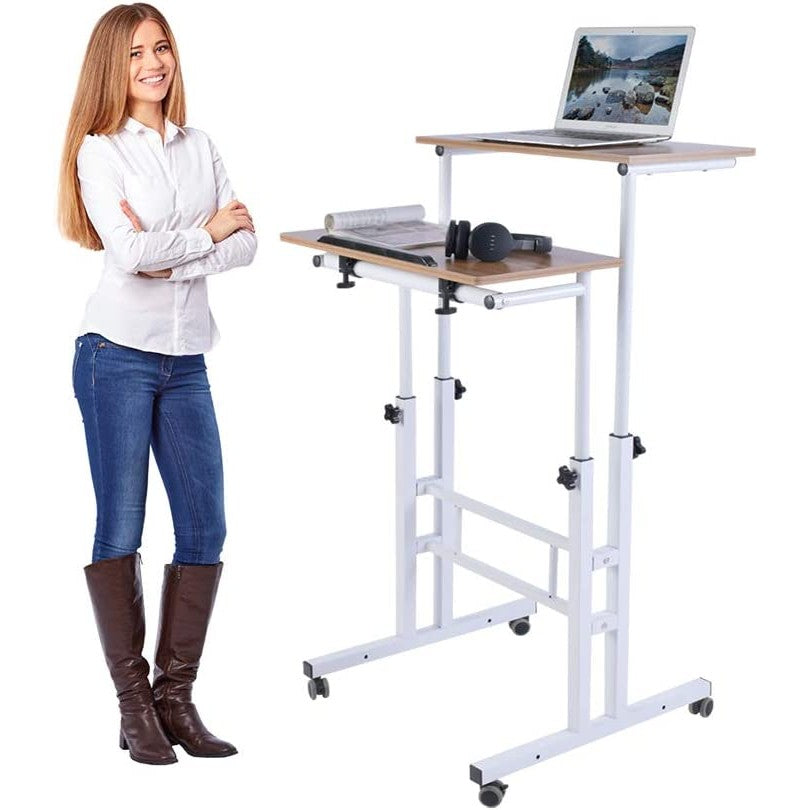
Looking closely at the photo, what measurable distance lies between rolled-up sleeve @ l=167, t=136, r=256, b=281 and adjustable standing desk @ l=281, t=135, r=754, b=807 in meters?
0.23

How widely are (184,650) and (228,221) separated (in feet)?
3.57

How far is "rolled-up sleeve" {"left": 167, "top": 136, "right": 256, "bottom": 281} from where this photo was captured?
11.7ft

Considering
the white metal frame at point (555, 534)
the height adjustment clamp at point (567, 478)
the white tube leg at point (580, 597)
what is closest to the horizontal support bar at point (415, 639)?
the white metal frame at point (555, 534)

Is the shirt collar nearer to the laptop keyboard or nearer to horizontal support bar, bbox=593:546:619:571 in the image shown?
the laptop keyboard

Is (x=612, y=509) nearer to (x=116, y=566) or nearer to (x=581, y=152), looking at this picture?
(x=581, y=152)

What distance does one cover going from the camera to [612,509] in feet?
12.5

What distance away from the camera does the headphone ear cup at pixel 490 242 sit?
11.5ft

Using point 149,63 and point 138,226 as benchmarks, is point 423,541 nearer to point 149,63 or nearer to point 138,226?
point 138,226

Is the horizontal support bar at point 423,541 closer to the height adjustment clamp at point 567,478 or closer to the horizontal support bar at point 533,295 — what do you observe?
the height adjustment clamp at point 567,478

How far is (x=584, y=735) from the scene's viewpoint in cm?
387

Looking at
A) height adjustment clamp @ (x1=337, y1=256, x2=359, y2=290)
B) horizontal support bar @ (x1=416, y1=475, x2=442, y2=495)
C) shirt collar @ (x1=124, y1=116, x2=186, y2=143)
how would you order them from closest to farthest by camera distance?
1. shirt collar @ (x1=124, y1=116, x2=186, y2=143)
2. height adjustment clamp @ (x1=337, y1=256, x2=359, y2=290)
3. horizontal support bar @ (x1=416, y1=475, x2=442, y2=495)

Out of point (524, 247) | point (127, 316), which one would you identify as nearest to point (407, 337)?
point (524, 247)

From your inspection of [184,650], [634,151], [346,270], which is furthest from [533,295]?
[184,650]

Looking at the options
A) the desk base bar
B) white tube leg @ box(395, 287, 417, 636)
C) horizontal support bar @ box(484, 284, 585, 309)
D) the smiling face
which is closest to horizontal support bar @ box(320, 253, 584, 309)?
horizontal support bar @ box(484, 284, 585, 309)
